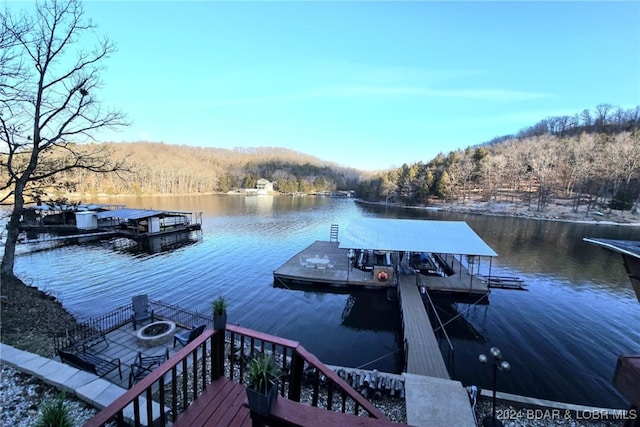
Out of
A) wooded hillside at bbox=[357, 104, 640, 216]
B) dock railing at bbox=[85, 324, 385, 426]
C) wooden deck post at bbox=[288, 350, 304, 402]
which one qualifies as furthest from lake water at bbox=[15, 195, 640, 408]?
wooded hillside at bbox=[357, 104, 640, 216]

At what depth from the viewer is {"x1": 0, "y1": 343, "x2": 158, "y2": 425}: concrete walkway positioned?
14.3ft

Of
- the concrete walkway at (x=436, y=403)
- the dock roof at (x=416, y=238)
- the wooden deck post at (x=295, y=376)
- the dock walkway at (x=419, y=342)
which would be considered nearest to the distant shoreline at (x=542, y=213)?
the dock roof at (x=416, y=238)

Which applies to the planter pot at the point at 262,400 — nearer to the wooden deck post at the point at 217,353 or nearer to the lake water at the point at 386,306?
the wooden deck post at the point at 217,353

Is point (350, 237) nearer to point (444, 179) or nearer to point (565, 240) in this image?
point (565, 240)

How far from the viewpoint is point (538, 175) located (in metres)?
56.8

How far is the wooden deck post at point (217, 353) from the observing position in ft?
11.4

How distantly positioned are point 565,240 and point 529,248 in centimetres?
746

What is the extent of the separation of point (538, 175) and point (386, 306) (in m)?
59.5

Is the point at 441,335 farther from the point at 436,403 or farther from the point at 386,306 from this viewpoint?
the point at 436,403

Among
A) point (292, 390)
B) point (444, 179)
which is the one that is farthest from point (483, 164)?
point (292, 390)

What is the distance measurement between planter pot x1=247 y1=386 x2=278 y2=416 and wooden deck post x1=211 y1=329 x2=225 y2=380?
1.75m

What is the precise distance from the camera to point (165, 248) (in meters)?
24.7

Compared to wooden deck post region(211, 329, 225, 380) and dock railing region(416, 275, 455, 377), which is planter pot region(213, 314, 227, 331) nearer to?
wooden deck post region(211, 329, 225, 380)

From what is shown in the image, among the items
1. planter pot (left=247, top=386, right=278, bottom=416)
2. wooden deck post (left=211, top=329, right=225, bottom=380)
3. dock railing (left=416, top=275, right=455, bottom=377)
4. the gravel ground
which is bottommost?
dock railing (left=416, top=275, right=455, bottom=377)
